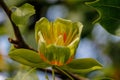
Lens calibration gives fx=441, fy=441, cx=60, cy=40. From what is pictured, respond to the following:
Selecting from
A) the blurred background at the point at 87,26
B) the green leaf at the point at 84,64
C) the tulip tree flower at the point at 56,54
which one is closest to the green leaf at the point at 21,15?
the tulip tree flower at the point at 56,54

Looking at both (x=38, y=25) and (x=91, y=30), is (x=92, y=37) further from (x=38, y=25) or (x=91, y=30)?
(x=38, y=25)

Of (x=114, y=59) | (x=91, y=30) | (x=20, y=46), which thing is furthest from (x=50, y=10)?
(x=20, y=46)

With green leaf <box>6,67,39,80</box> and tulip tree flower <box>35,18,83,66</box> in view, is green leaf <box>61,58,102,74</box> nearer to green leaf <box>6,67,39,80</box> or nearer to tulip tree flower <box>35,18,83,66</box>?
tulip tree flower <box>35,18,83,66</box>

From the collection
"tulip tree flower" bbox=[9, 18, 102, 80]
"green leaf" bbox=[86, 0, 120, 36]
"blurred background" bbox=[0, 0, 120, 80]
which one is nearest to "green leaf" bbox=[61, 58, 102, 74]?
"tulip tree flower" bbox=[9, 18, 102, 80]

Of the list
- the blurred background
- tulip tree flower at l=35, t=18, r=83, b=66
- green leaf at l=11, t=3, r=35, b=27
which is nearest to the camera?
tulip tree flower at l=35, t=18, r=83, b=66

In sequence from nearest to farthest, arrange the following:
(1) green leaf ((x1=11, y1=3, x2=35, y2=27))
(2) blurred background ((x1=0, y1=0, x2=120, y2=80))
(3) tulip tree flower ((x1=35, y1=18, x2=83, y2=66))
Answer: (3) tulip tree flower ((x1=35, y1=18, x2=83, y2=66)) < (1) green leaf ((x1=11, y1=3, x2=35, y2=27)) < (2) blurred background ((x1=0, y1=0, x2=120, y2=80))

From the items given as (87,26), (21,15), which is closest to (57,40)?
(21,15)

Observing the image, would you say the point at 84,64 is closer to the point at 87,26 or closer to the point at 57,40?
the point at 57,40
